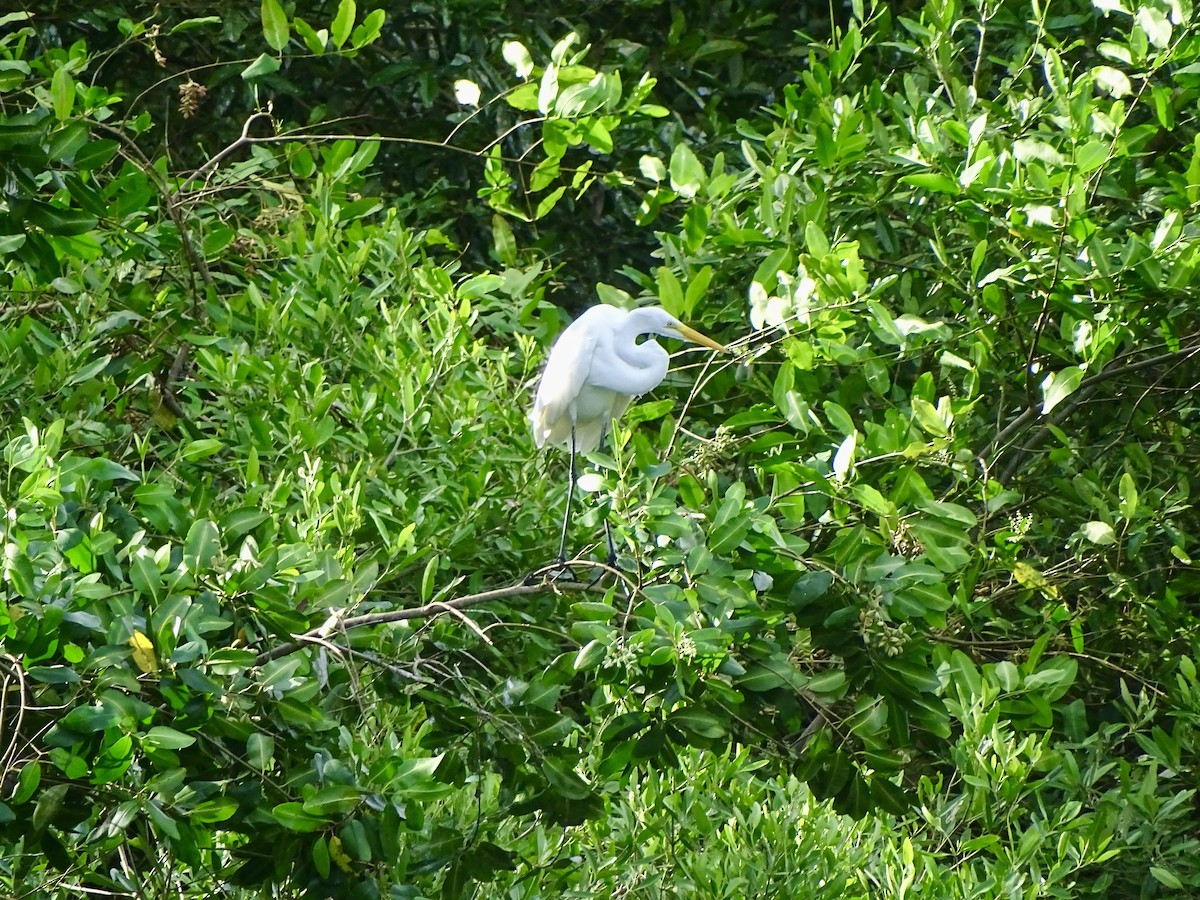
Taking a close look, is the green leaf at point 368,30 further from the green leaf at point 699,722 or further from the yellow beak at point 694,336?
the green leaf at point 699,722

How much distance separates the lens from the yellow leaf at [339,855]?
1.89 m

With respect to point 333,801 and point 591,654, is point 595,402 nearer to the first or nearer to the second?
point 591,654

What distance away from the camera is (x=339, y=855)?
1.90 metres

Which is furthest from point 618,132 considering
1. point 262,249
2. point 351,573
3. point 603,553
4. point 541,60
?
A: point 351,573

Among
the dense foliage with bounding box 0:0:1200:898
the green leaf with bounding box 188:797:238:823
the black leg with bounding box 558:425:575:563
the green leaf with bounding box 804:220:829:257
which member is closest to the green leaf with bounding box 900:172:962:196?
the dense foliage with bounding box 0:0:1200:898

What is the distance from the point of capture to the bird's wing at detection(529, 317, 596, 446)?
292cm

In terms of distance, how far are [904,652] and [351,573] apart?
827mm

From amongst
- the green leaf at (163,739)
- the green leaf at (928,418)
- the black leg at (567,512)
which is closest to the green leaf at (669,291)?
the black leg at (567,512)

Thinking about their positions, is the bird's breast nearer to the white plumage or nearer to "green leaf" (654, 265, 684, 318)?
the white plumage

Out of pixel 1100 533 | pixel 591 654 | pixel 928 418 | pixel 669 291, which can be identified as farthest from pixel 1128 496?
pixel 591 654

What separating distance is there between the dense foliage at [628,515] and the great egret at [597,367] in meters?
0.09

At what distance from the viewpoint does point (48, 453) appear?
2041 mm

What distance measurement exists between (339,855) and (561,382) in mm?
1239

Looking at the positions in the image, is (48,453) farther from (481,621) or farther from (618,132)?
(618,132)
